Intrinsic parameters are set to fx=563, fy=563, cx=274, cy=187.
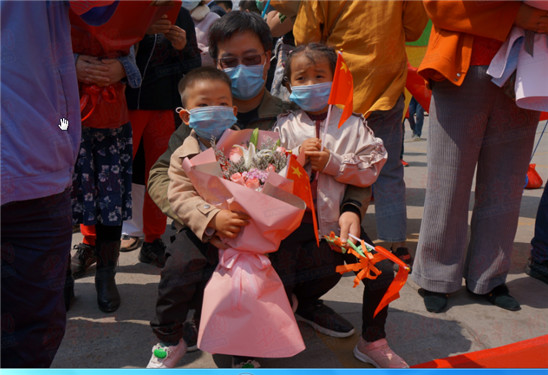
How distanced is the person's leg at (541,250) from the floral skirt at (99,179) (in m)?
2.47

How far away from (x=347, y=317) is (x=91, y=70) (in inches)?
69.7

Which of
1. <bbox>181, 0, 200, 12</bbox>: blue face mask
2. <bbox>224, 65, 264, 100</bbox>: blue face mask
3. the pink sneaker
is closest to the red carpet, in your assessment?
the pink sneaker

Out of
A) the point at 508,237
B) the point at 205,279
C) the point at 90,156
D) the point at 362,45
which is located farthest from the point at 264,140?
the point at 508,237

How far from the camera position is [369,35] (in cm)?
332

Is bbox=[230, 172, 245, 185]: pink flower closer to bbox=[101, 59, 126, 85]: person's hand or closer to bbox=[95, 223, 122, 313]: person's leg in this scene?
bbox=[101, 59, 126, 85]: person's hand

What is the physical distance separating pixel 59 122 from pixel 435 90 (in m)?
1.97

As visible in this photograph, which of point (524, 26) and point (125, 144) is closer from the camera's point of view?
point (524, 26)

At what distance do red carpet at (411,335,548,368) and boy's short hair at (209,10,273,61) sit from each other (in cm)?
165

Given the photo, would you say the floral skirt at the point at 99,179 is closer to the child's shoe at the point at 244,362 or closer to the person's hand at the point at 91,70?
the person's hand at the point at 91,70

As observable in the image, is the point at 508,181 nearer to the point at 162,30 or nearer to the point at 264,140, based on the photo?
the point at 264,140

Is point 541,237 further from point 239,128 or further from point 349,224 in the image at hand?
point 239,128

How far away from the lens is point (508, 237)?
305 cm

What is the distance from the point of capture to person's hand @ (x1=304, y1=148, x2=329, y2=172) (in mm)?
2301

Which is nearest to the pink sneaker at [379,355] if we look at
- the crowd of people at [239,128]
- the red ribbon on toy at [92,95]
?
the crowd of people at [239,128]
